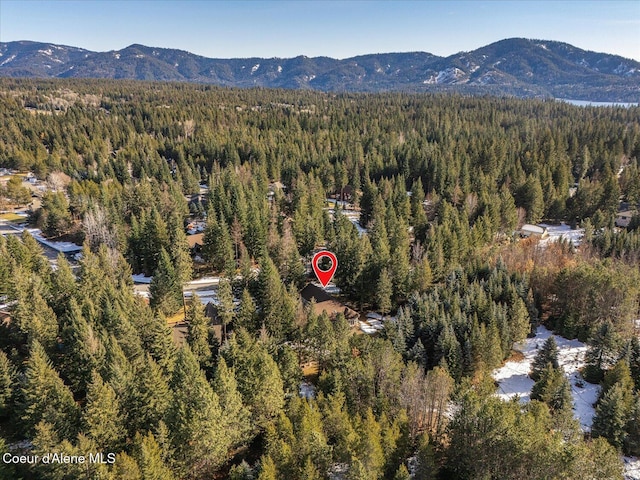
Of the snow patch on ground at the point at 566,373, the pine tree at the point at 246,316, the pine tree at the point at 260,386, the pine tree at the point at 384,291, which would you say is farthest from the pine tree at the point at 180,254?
the snow patch on ground at the point at 566,373

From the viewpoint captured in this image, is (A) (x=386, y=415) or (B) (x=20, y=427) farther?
(B) (x=20, y=427)

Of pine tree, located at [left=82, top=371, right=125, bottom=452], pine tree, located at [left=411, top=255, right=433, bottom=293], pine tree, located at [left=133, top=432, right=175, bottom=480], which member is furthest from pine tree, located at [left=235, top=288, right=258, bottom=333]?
pine tree, located at [left=411, top=255, right=433, bottom=293]

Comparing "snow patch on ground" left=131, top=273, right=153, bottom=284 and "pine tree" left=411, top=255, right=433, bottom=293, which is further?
"snow patch on ground" left=131, top=273, right=153, bottom=284

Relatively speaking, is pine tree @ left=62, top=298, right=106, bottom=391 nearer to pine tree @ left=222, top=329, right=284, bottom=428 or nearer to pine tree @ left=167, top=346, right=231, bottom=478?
pine tree @ left=167, top=346, right=231, bottom=478

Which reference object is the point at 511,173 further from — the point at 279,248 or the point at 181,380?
the point at 181,380

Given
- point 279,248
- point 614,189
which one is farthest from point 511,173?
point 279,248

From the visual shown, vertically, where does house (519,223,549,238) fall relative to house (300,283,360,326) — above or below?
above

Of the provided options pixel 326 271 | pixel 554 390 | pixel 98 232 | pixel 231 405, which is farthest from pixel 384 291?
pixel 98 232
